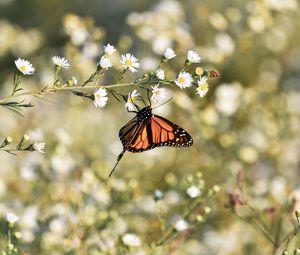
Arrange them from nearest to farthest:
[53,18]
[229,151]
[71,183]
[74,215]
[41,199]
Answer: [74,215] < [41,199] < [71,183] < [229,151] < [53,18]

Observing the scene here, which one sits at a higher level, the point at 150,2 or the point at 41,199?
the point at 150,2

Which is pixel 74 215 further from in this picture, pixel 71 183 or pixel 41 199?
pixel 71 183

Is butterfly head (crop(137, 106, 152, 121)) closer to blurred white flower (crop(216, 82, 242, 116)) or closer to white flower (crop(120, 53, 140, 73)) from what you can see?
white flower (crop(120, 53, 140, 73))

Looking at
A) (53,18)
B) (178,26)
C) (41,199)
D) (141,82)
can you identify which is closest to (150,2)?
(53,18)

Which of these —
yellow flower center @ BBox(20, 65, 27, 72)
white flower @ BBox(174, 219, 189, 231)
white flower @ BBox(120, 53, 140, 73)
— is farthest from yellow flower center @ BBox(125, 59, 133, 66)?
white flower @ BBox(174, 219, 189, 231)

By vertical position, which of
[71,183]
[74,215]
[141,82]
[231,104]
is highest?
[231,104]

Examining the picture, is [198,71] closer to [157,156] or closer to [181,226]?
[181,226]

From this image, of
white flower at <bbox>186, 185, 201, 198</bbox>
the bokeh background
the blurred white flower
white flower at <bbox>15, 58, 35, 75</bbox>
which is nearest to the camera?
white flower at <bbox>15, 58, 35, 75</bbox>
